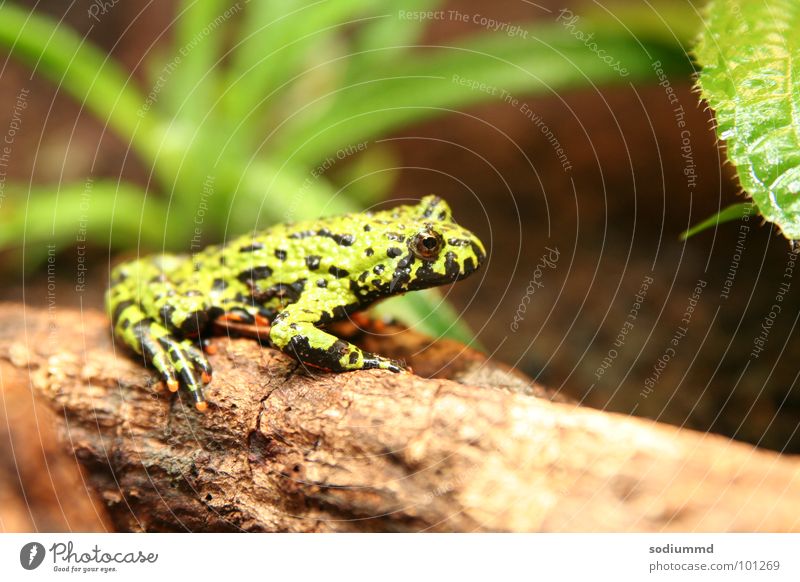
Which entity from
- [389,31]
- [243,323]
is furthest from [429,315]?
[389,31]

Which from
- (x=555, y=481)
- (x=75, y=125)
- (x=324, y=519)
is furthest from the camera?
(x=75, y=125)

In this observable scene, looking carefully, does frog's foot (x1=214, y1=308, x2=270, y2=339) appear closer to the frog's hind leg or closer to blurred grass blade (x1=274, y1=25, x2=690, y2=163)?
the frog's hind leg

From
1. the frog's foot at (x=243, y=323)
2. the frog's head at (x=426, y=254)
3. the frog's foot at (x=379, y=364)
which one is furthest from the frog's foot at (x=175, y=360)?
the frog's head at (x=426, y=254)

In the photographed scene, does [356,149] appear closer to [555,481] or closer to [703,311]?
[703,311]

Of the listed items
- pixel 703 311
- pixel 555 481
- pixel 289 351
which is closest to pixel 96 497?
pixel 289 351
